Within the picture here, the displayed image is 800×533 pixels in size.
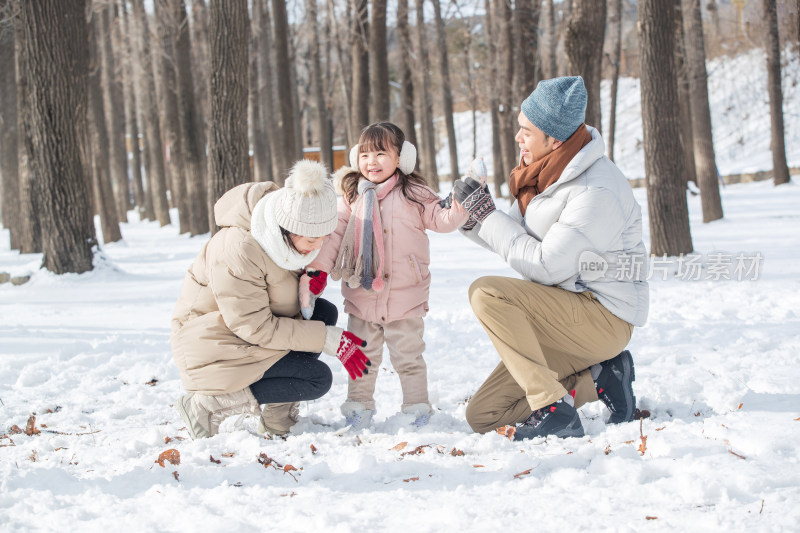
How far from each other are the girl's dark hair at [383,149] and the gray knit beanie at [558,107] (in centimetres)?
Answer: 73

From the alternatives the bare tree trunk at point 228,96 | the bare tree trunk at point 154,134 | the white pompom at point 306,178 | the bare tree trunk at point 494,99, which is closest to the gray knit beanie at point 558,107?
the white pompom at point 306,178

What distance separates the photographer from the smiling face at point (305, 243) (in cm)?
333

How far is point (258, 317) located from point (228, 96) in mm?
5675

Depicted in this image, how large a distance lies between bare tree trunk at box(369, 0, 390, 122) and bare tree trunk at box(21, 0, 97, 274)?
4.92 metres

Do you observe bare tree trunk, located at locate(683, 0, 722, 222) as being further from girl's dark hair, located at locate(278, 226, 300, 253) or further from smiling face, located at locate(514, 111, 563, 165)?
girl's dark hair, located at locate(278, 226, 300, 253)

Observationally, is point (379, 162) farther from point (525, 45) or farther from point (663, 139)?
point (525, 45)

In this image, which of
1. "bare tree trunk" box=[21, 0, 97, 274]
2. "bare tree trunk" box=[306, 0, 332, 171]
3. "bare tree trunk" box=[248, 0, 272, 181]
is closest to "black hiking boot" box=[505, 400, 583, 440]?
"bare tree trunk" box=[21, 0, 97, 274]

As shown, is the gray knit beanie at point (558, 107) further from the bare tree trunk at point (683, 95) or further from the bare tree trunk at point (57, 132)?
the bare tree trunk at point (683, 95)

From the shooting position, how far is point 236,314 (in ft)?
10.7

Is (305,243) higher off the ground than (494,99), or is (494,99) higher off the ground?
(494,99)

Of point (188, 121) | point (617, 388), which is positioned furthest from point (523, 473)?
point (188, 121)

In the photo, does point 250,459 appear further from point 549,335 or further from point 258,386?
point 549,335

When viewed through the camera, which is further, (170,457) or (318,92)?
(318,92)

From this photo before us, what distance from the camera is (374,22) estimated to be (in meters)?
12.5
